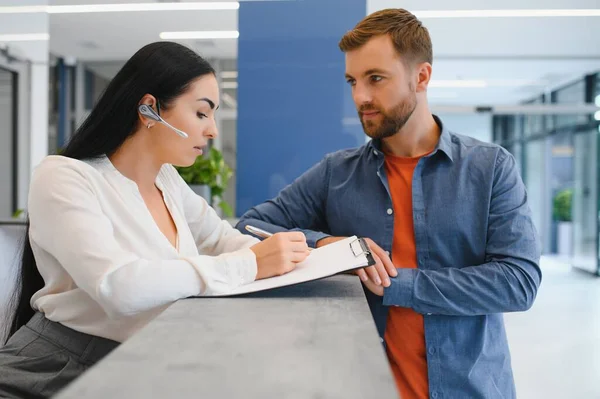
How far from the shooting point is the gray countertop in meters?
0.56

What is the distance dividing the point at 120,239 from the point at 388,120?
75 cm

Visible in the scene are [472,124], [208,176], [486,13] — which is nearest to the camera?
[208,176]

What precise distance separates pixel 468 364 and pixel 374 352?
0.90 meters

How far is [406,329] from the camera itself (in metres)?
1.51

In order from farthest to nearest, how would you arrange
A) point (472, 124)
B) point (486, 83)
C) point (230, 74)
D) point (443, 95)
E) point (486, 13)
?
1. point (472, 124)
2. point (443, 95)
3. point (486, 83)
4. point (486, 13)
5. point (230, 74)

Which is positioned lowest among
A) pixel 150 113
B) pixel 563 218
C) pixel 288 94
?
pixel 563 218

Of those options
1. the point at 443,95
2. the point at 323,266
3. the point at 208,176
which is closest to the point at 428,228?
the point at 323,266

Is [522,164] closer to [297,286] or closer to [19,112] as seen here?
[19,112]

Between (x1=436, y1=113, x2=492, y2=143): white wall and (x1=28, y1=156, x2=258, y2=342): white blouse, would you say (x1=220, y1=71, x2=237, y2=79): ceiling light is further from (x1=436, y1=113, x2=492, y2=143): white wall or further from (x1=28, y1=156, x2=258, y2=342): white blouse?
(x1=436, y1=113, x2=492, y2=143): white wall

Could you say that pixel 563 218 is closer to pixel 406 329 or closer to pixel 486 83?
pixel 486 83

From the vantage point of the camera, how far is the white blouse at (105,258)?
1.05 metres

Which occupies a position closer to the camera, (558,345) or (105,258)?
(105,258)

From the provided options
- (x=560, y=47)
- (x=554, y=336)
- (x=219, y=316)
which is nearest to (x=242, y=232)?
(x=219, y=316)

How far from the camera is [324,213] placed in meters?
1.82
